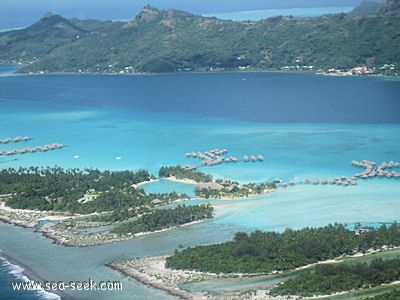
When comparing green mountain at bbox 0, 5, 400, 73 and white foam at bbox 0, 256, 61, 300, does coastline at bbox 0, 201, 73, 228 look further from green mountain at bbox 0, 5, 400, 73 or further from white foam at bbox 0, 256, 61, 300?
green mountain at bbox 0, 5, 400, 73

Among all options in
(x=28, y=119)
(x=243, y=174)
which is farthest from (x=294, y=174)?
(x=28, y=119)

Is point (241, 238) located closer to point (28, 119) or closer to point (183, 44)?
point (28, 119)

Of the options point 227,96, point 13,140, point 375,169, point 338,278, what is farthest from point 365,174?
point 227,96

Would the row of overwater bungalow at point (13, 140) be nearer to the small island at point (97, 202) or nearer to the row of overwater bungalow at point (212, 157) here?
the small island at point (97, 202)

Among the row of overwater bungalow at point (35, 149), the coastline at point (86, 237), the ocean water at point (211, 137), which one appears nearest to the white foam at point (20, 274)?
the ocean water at point (211, 137)

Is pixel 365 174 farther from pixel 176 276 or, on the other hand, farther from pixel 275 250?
pixel 176 276
